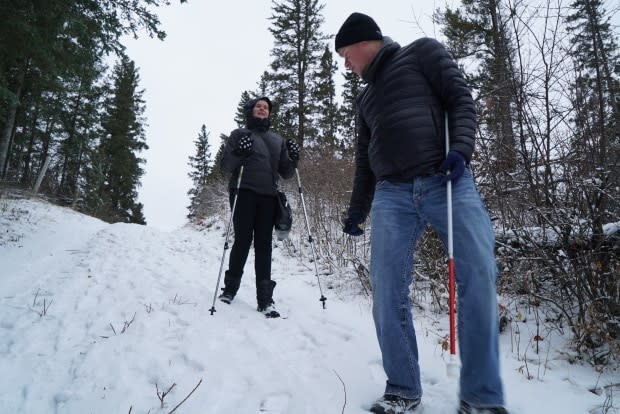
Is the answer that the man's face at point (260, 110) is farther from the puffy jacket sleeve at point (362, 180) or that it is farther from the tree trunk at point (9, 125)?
the tree trunk at point (9, 125)

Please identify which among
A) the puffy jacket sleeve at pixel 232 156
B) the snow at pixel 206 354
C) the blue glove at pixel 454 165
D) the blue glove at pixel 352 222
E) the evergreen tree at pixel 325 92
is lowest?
the snow at pixel 206 354

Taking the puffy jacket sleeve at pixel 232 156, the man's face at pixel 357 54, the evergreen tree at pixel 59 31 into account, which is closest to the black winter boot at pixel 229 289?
the puffy jacket sleeve at pixel 232 156

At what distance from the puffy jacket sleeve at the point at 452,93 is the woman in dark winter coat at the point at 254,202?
233 centimetres

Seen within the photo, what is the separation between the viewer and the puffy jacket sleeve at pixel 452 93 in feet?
5.89

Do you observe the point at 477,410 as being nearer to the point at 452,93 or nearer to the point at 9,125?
the point at 452,93

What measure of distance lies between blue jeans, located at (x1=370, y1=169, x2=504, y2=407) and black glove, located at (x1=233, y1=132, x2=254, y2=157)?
2121 mm

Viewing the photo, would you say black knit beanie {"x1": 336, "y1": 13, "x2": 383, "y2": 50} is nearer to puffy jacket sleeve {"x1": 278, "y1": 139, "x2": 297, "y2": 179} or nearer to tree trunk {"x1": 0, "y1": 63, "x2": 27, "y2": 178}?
puffy jacket sleeve {"x1": 278, "y1": 139, "x2": 297, "y2": 179}

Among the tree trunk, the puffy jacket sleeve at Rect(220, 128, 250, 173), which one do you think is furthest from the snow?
the tree trunk

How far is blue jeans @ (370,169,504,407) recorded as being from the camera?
1.63m

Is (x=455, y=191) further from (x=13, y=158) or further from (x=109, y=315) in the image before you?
(x=13, y=158)

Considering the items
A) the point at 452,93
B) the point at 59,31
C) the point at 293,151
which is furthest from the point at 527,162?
the point at 59,31

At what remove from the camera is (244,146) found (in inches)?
150

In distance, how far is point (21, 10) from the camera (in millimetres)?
5637

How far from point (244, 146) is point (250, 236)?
1.03m
